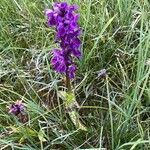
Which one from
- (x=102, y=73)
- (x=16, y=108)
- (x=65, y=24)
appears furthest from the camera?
(x=102, y=73)

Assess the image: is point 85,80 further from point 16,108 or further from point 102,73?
point 16,108

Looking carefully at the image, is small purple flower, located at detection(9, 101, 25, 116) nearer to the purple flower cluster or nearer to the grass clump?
the grass clump

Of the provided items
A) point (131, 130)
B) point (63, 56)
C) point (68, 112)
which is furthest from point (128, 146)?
point (63, 56)

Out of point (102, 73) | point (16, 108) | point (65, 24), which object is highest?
point (65, 24)

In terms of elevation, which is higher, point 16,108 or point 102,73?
point 16,108

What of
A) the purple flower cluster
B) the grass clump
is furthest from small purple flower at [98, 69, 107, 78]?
the purple flower cluster

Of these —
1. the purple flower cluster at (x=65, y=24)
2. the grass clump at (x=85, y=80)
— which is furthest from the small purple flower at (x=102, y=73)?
the purple flower cluster at (x=65, y=24)

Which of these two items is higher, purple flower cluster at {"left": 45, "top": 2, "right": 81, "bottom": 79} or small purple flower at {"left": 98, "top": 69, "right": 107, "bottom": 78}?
purple flower cluster at {"left": 45, "top": 2, "right": 81, "bottom": 79}

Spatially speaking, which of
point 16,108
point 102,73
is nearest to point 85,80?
point 102,73

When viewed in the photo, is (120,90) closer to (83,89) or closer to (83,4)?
(83,89)
